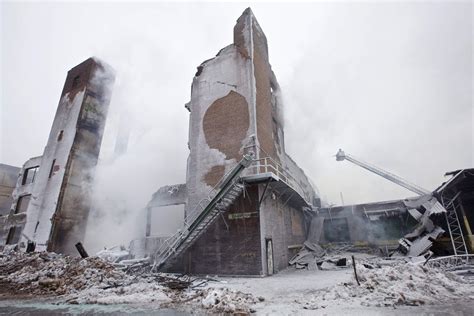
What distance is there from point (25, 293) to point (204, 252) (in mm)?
7440

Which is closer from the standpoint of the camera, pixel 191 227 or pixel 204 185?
pixel 191 227

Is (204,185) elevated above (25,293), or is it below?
above

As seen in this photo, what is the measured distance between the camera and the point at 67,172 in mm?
20734

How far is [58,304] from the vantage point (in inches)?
299

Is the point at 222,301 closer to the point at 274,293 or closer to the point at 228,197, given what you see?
the point at 274,293

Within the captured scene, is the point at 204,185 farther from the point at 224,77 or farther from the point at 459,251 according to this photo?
the point at 459,251

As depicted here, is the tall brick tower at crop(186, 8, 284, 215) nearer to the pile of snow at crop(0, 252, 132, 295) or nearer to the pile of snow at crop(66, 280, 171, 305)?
the pile of snow at crop(0, 252, 132, 295)

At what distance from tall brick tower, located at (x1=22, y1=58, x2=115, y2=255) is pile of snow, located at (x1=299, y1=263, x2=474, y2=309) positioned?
2046cm

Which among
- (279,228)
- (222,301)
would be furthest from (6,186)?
(222,301)

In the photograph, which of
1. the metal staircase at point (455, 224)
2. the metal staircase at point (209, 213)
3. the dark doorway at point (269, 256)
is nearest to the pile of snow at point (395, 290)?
the dark doorway at point (269, 256)

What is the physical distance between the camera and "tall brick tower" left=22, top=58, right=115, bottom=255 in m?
19.7

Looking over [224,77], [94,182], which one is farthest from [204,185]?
[94,182]

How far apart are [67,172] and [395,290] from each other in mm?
23362

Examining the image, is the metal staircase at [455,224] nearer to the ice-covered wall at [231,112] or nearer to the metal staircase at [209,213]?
the ice-covered wall at [231,112]
